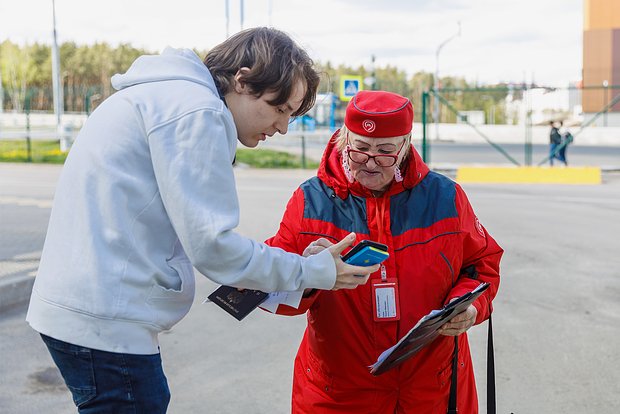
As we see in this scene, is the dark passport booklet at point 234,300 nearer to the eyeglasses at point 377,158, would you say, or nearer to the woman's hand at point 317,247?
the woman's hand at point 317,247

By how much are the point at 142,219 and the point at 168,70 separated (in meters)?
0.39

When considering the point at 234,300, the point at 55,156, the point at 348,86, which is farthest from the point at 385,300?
the point at 55,156

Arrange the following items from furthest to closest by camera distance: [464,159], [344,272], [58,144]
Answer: [58,144] → [464,159] → [344,272]

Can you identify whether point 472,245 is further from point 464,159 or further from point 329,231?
point 464,159

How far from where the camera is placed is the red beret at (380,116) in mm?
2684

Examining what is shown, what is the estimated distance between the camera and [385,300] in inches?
104

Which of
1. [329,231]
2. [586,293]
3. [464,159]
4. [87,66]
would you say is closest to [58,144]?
[464,159]

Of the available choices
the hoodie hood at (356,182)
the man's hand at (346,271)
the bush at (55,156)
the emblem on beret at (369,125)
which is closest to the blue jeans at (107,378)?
the man's hand at (346,271)

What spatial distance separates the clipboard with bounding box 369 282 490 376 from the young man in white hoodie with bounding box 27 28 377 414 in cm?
36

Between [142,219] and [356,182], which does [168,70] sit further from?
[356,182]

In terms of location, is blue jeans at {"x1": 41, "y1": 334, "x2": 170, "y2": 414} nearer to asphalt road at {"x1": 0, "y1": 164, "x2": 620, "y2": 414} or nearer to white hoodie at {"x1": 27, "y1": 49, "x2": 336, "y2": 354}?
white hoodie at {"x1": 27, "y1": 49, "x2": 336, "y2": 354}

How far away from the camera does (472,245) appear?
2771 millimetres

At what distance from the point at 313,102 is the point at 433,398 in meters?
1.03

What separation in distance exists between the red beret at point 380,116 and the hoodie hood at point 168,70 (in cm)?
68
